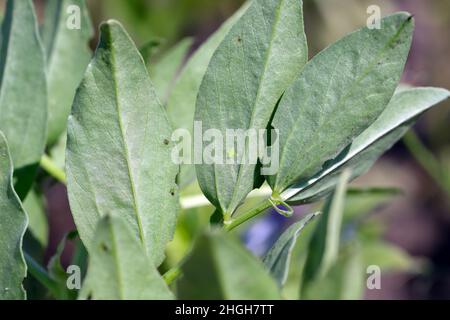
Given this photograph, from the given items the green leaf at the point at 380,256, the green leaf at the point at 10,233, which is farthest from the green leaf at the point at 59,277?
the green leaf at the point at 380,256

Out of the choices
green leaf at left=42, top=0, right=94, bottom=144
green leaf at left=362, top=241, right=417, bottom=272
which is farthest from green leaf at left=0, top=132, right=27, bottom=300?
green leaf at left=362, top=241, right=417, bottom=272

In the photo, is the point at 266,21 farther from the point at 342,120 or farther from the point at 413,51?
the point at 413,51

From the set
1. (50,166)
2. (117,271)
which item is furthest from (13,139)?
(117,271)

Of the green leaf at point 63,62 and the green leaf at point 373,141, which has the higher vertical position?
the green leaf at point 63,62

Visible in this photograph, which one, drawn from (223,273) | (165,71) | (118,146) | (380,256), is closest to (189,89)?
(165,71)

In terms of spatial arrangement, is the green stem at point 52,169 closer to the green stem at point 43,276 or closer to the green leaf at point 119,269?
the green stem at point 43,276

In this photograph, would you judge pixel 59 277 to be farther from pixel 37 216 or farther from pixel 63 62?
pixel 63 62
